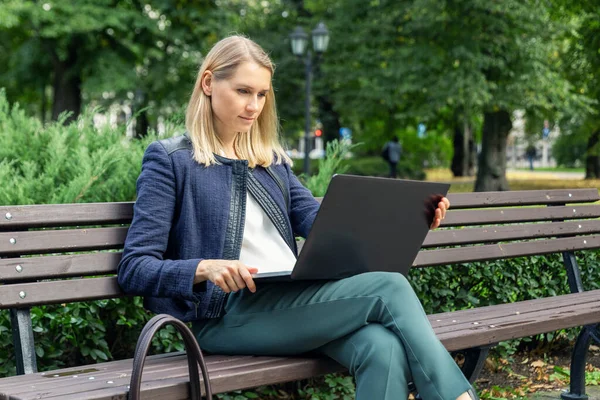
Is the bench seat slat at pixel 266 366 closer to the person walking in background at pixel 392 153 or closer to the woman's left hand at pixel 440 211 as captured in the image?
the woman's left hand at pixel 440 211

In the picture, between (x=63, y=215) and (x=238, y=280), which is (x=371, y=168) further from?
(x=238, y=280)

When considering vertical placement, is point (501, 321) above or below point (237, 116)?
below

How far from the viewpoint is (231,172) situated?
3164 millimetres

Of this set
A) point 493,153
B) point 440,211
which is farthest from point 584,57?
point 440,211

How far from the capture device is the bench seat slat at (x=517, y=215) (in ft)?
13.9

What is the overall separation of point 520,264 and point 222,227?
2.37 meters

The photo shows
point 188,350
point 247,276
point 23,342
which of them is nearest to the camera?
point 188,350

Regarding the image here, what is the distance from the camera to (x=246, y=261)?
3127mm

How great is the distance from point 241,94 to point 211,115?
0.14 m

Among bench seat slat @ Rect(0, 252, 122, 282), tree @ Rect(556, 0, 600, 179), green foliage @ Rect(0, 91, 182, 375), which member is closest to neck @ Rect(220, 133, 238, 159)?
bench seat slat @ Rect(0, 252, 122, 282)

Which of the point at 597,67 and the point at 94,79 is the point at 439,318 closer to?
the point at 597,67

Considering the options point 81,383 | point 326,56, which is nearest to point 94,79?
point 326,56

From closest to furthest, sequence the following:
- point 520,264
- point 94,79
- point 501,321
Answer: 1. point 501,321
2. point 520,264
3. point 94,79

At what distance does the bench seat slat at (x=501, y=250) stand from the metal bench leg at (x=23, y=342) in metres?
1.67
